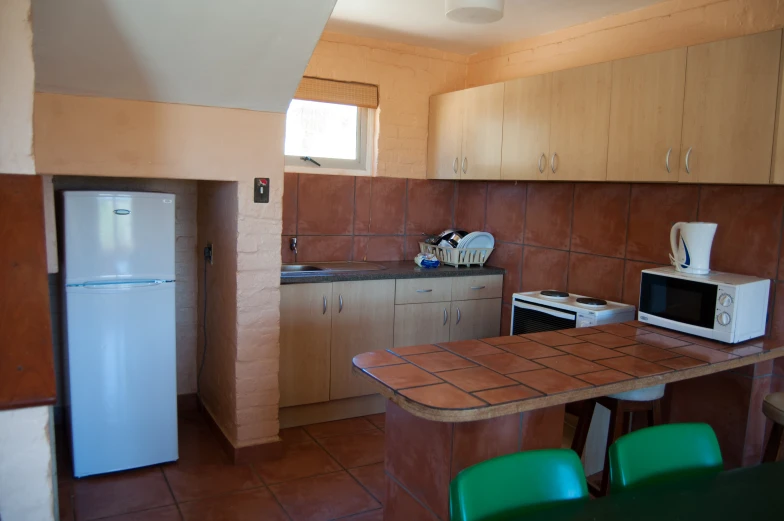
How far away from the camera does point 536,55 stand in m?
3.86

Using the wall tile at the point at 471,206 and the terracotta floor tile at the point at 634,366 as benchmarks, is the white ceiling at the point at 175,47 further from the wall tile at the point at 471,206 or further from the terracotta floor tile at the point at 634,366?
the wall tile at the point at 471,206

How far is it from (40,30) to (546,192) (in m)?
2.77

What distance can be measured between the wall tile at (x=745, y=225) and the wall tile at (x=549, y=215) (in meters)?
0.85

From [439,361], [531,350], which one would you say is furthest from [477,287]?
[439,361]

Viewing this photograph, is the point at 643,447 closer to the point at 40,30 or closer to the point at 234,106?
the point at 234,106

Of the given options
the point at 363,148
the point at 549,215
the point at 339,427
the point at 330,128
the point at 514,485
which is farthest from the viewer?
the point at 363,148

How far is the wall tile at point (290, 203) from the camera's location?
386cm

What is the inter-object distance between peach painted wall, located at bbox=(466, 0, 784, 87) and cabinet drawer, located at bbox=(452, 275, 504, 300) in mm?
1347

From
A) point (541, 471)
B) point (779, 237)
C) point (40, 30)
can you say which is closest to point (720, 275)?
point (779, 237)

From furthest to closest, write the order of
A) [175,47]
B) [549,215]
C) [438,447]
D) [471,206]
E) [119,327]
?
[471,206]
[549,215]
[119,327]
[175,47]
[438,447]

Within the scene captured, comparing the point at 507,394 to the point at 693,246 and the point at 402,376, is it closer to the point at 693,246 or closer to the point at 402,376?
the point at 402,376

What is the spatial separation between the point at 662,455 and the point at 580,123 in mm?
2041

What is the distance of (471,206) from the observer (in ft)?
14.4

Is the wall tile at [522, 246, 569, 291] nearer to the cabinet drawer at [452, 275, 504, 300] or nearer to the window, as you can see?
the cabinet drawer at [452, 275, 504, 300]
